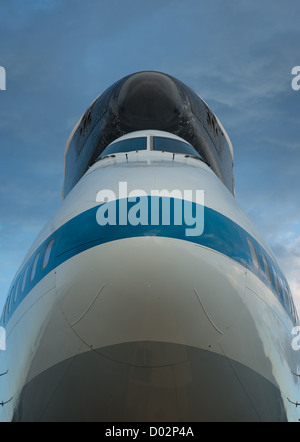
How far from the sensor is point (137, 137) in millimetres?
6707

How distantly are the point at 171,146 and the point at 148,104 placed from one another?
2.26m

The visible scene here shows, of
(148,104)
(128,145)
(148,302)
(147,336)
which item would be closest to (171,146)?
(128,145)

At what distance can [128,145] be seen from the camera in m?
6.48

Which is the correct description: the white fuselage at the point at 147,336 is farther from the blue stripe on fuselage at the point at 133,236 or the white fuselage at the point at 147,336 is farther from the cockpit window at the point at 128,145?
the cockpit window at the point at 128,145

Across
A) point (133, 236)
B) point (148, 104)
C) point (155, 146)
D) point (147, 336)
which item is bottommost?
point (147, 336)

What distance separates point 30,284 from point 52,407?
1182 millimetres

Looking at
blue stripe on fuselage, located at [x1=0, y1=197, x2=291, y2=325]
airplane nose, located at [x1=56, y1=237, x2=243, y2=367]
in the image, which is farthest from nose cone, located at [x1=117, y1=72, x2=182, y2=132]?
airplane nose, located at [x1=56, y1=237, x2=243, y2=367]

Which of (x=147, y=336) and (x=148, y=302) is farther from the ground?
(x=148, y=302)

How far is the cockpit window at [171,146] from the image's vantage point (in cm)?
634

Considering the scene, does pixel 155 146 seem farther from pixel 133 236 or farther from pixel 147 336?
pixel 147 336

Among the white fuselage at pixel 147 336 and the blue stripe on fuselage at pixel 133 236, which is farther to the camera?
the blue stripe on fuselage at pixel 133 236

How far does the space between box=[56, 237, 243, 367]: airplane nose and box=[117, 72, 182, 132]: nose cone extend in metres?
5.28

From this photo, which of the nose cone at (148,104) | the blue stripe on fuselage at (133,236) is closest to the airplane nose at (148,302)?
the blue stripe on fuselage at (133,236)
